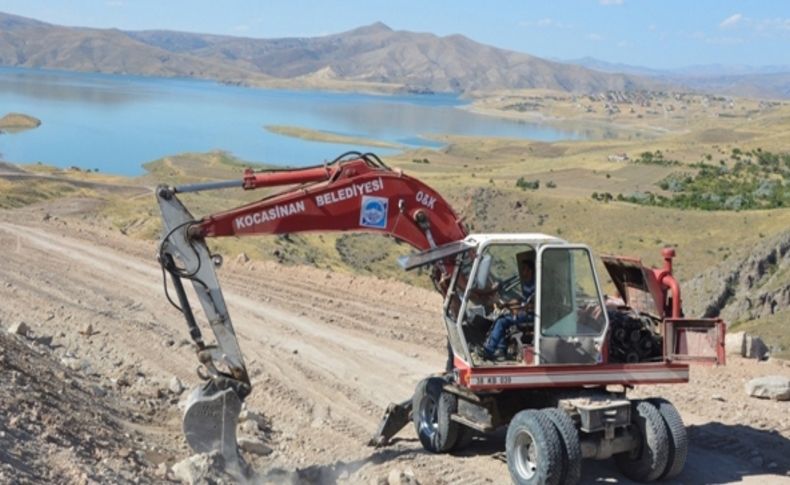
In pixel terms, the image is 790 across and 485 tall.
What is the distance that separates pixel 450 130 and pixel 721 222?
101 meters

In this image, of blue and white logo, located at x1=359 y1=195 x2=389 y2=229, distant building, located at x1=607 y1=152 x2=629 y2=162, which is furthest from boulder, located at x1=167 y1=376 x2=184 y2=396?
distant building, located at x1=607 y1=152 x2=629 y2=162

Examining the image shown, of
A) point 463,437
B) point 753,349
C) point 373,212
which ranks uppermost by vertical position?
point 373,212

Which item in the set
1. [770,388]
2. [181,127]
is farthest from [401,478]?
[181,127]

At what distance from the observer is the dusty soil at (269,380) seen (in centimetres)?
914

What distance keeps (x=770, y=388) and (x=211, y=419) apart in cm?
789

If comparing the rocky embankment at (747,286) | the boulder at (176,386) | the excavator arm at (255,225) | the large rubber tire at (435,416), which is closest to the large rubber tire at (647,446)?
the large rubber tire at (435,416)

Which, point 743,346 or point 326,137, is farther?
point 326,137

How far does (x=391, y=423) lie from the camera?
35.2ft

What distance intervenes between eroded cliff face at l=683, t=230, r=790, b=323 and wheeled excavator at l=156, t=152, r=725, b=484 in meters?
19.4

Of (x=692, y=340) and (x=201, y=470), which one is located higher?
(x=692, y=340)

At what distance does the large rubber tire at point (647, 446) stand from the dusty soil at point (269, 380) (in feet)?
1.31

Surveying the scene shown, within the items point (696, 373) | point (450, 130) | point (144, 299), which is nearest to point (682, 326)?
point (696, 373)

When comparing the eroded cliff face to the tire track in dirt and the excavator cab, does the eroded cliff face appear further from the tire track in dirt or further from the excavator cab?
the excavator cab

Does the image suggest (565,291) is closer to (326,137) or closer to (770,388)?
(770,388)
